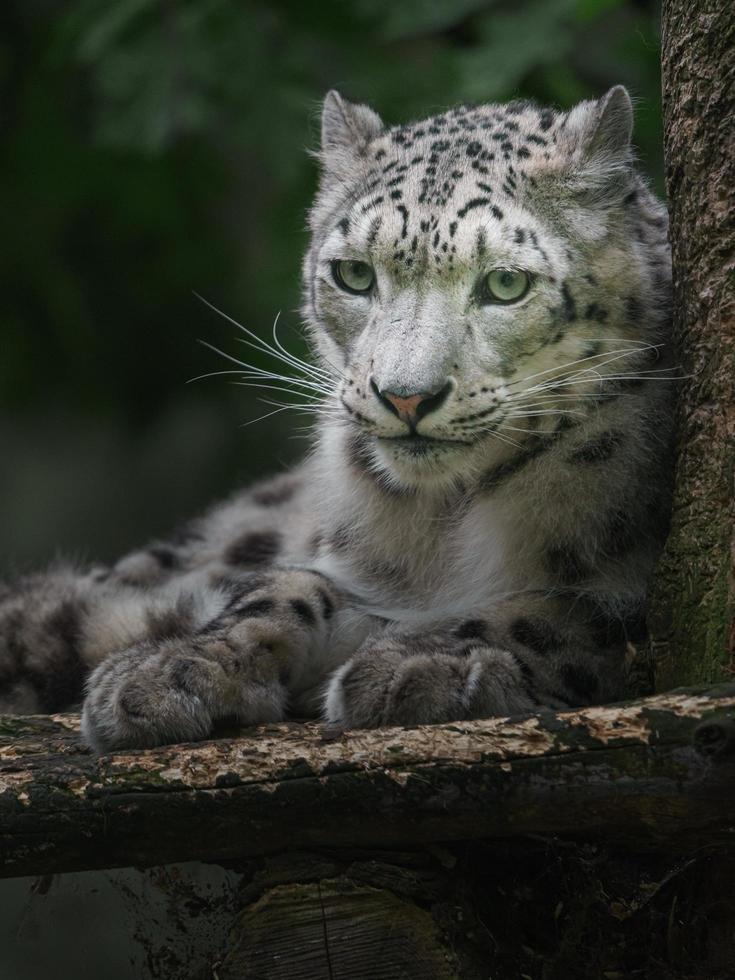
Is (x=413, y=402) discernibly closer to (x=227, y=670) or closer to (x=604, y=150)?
(x=227, y=670)

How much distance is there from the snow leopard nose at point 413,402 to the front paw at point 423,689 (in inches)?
24.7

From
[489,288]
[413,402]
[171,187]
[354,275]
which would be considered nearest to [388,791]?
[413,402]

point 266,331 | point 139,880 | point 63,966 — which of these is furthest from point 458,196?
point 266,331

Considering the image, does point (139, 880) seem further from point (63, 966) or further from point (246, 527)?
point (246, 527)

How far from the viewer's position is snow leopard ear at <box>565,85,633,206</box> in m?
3.97

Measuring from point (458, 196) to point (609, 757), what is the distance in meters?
1.77

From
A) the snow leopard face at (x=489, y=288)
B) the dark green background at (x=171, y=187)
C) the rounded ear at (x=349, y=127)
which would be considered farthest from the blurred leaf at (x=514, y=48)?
the snow leopard face at (x=489, y=288)

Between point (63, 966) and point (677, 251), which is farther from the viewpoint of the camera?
point (677, 251)

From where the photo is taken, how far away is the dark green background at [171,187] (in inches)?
244

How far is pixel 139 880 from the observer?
338cm

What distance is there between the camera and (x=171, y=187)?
8.37 m

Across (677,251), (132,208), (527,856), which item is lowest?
(527,856)

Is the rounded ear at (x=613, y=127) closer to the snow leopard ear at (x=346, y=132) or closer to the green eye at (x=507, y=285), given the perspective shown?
the green eye at (x=507, y=285)

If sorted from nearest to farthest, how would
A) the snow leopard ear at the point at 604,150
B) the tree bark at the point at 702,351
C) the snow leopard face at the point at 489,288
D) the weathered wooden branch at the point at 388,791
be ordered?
the weathered wooden branch at the point at 388,791, the tree bark at the point at 702,351, the snow leopard face at the point at 489,288, the snow leopard ear at the point at 604,150
